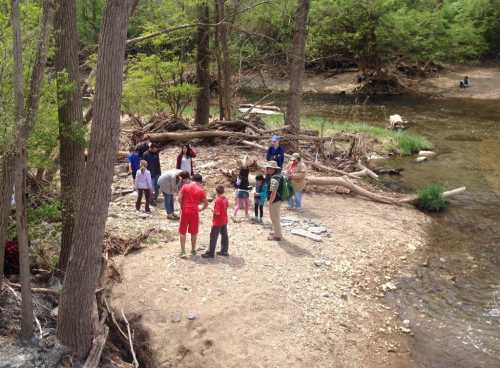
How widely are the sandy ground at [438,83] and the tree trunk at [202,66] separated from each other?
55.9 ft

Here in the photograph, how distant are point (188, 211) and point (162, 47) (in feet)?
52.5

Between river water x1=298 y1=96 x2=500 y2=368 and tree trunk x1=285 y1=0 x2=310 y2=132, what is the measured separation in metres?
3.85

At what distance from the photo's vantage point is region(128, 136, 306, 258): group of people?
973cm

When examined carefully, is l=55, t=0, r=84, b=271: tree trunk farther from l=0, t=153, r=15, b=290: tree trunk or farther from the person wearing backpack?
the person wearing backpack

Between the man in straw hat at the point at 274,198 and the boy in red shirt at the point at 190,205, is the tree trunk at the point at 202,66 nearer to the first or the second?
the man in straw hat at the point at 274,198

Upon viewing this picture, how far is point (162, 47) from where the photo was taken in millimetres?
24031

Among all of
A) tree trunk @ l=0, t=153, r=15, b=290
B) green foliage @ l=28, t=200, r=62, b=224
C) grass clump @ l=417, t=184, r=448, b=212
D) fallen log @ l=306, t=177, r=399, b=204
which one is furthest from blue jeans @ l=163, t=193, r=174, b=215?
grass clump @ l=417, t=184, r=448, b=212

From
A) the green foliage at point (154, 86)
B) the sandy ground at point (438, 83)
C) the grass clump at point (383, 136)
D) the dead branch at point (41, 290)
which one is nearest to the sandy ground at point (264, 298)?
the dead branch at point (41, 290)

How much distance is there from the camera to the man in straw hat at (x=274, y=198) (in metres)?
10.5

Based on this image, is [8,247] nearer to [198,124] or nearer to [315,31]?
[198,124]

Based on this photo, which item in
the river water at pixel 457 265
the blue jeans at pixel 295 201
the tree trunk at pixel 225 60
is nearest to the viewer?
the river water at pixel 457 265

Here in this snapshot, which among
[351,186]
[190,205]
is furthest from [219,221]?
[351,186]

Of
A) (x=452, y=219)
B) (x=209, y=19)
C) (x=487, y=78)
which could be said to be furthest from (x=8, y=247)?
(x=487, y=78)

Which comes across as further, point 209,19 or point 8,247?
point 209,19
